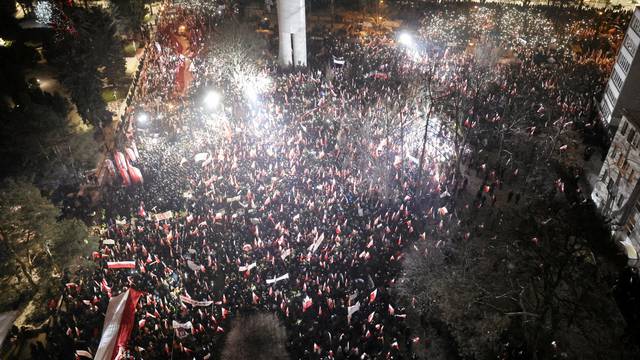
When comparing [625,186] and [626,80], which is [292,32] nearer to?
[626,80]

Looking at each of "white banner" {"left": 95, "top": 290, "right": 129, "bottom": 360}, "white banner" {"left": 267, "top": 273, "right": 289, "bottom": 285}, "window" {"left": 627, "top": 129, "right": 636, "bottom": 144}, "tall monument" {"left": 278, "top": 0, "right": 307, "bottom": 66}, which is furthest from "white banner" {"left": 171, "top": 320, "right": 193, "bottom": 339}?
"tall monument" {"left": 278, "top": 0, "right": 307, "bottom": 66}

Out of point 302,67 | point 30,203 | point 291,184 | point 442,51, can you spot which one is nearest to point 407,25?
point 442,51

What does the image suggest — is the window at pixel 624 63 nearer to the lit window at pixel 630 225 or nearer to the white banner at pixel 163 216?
the lit window at pixel 630 225

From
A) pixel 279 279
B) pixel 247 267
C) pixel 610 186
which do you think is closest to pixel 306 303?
pixel 279 279

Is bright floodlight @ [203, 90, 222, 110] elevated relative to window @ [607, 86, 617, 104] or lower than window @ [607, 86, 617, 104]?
lower

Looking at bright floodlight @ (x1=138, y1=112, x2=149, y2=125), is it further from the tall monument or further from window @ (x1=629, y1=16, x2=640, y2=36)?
window @ (x1=629, y1=16, x2=640, y2=36)

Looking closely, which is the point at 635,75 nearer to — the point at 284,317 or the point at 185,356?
the point at 284,317
